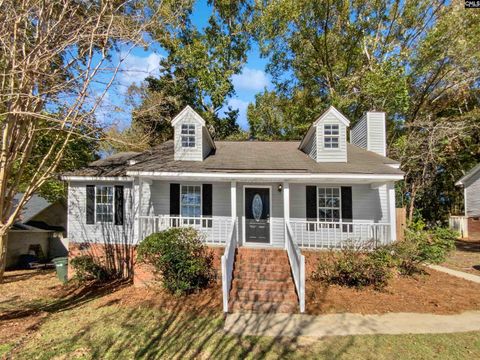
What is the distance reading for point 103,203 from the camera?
481 inches

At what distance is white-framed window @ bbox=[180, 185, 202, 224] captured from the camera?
39.4ft

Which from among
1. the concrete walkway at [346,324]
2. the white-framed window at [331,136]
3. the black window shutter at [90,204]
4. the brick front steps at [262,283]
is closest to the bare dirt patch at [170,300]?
the brick front steps at [262,283]

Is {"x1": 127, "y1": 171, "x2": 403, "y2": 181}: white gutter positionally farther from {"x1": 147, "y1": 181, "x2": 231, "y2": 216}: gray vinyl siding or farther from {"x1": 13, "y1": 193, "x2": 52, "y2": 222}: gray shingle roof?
{"x1": 13, "y1": 193, "x2": 52, "y2": 222}: gray shingle roof

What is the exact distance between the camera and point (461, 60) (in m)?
19.4

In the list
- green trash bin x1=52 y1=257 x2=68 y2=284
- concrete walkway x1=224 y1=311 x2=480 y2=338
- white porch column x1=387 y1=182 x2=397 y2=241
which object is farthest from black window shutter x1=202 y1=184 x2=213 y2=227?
white porch column x1=387 y1=182 x2=397 y2=241

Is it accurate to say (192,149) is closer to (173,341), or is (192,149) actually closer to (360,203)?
(360,203)

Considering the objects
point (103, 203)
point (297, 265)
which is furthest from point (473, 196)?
Answer: point (103, 203)

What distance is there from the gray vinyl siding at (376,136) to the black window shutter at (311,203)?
434 centimetres

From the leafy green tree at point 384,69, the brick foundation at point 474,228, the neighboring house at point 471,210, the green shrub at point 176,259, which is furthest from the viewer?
the neighboring house at point 471,210

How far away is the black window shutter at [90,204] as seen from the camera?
40.0 feet

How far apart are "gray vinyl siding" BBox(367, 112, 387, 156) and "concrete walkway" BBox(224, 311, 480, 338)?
813 cm

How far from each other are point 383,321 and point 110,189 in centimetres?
1058

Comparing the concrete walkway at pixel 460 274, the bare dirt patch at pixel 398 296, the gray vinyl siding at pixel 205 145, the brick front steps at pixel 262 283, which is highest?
the gray vinyl siding at pixel 205 145

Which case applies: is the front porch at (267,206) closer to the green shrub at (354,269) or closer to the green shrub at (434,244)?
the green shrub at (434,244)
